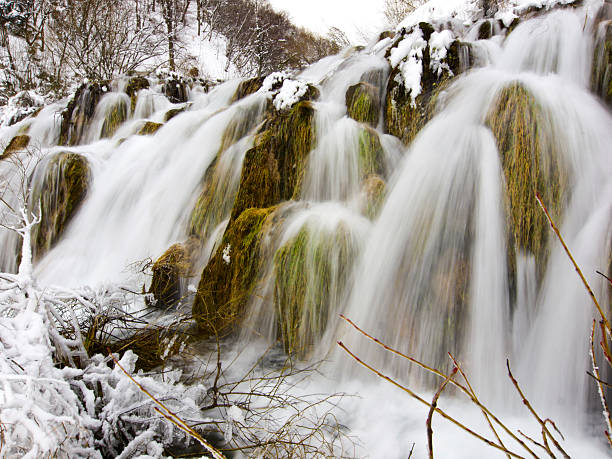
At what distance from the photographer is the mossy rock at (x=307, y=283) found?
10.1 feet

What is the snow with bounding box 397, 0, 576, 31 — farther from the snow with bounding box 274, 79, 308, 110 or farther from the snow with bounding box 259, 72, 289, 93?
the snow with bounding box 259, 72, 289, 93

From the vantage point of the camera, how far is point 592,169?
3080mm

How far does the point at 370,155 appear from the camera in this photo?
4.46 metres

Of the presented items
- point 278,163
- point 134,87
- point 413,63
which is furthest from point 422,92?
point 134,87

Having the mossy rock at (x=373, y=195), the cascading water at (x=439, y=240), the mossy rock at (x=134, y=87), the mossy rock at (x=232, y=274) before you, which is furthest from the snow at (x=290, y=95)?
the mossy rock at (x=134, y=87)

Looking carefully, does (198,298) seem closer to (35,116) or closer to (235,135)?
(235,135)

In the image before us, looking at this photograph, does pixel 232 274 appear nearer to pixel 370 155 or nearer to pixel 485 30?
pixel 370 155

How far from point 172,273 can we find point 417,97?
3.70m

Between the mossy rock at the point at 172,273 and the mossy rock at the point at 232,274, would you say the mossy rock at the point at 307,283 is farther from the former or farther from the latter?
the mossy rock at the point at 172,273

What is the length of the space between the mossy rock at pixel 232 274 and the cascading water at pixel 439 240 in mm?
57

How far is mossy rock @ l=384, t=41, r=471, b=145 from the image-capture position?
4.67 meters

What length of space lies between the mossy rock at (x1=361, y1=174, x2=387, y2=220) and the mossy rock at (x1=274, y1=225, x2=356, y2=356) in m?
0.68

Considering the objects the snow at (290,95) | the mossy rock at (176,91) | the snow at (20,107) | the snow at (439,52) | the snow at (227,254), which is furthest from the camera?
the snow at (20,107)

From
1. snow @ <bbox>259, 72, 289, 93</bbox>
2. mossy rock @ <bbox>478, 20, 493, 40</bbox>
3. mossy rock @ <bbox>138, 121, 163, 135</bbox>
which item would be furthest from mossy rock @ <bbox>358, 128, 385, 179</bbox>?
mossy rock @ <bbox>138, 121, 163, 135</bbox>
